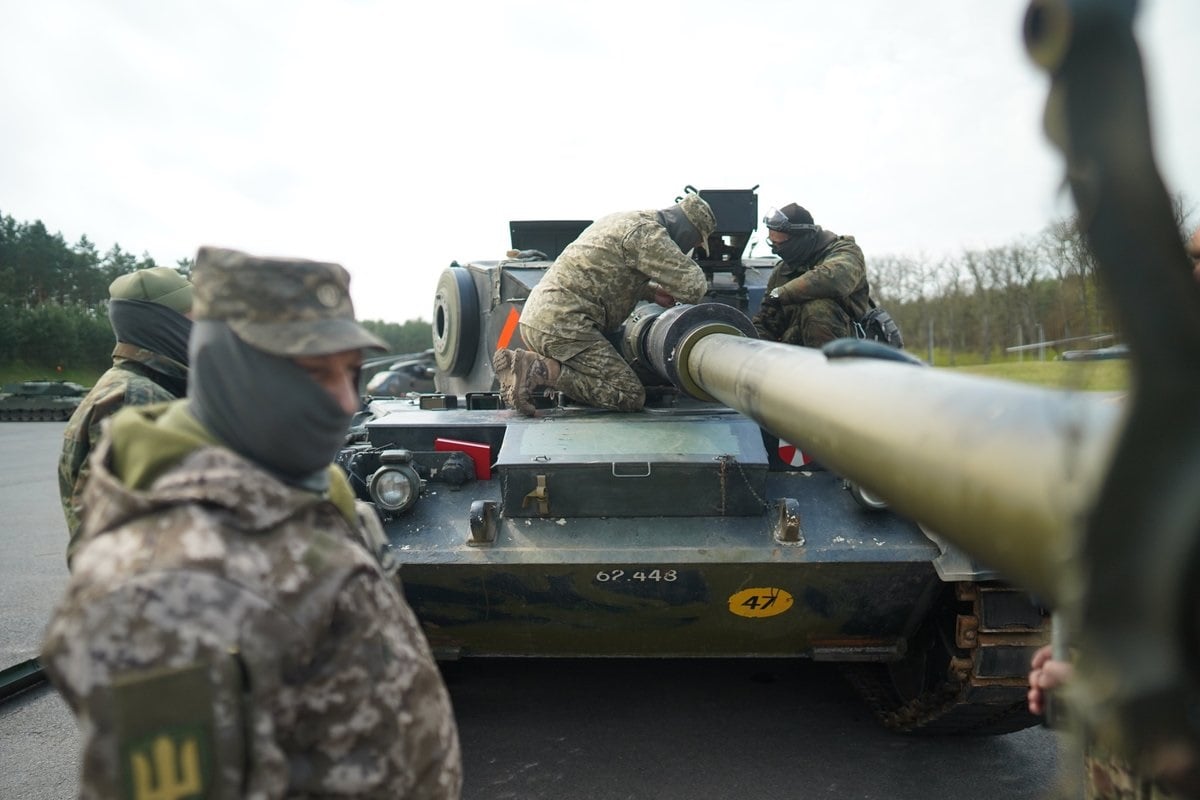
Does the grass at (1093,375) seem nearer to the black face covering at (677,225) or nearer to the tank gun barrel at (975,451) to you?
the tank gun barrel at (975,451)

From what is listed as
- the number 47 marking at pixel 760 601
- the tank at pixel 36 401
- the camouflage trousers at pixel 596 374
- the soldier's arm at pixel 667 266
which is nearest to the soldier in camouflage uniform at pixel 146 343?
the camouflage trousers at pixel 596 374

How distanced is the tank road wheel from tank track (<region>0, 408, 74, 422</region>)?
76.2 ft

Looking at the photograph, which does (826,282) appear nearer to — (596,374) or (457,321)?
(596,374)

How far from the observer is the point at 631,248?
4.56 meters

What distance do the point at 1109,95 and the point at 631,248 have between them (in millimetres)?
3853

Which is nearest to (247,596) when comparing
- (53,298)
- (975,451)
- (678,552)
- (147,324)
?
(975,451)

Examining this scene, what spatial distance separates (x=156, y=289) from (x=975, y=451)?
3141 mm

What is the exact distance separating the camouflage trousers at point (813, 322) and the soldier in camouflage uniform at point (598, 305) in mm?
829

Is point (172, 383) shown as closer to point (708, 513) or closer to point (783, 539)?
point (708, 513)

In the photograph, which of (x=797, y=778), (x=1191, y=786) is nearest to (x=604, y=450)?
(x=797, y=778)

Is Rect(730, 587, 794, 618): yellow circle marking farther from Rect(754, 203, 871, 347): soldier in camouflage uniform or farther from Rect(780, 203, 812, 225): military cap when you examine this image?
Rect(780, 203, 812, 225): military cap

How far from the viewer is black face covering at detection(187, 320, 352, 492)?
1.53 meters

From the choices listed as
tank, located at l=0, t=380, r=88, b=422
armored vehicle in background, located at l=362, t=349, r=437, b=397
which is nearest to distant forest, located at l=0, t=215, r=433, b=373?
tank, located at l=0, t=380, r=88, b=422

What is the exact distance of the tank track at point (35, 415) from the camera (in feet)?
85.4
